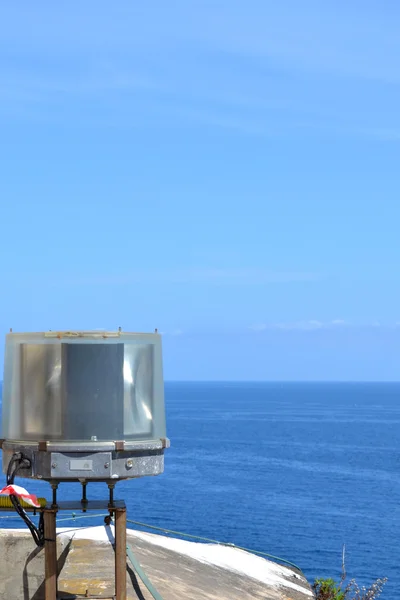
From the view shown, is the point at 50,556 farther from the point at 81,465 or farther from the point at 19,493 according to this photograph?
the point at 81,465

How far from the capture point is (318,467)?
3851 inches

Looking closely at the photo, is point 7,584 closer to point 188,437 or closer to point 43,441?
point 43,441

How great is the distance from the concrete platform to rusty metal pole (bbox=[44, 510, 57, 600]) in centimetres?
124

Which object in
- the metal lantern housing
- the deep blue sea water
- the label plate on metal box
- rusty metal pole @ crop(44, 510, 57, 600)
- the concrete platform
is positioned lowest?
the deep blue sea water

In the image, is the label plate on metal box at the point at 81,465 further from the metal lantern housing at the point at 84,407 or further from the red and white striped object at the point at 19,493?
the red and white striped object at the point at 19,493

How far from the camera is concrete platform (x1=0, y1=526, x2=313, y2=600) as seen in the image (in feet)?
32.2

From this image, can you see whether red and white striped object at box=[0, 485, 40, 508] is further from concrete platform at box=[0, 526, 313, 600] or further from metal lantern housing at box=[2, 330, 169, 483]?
concrete platform at box=[0, 526, 313, 600]

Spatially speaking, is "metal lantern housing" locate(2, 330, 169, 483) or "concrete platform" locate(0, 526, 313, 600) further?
"concrete platform" locate(0, 526, 313, 600)

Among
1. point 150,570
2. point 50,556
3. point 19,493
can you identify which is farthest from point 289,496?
point 19,493

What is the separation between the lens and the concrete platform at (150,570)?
9828mm

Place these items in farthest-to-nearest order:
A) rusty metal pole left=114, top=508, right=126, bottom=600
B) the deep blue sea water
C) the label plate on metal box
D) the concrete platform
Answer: the deep blue sea water → the concrete platform → rusty metal pole left=114, top=508, right=126, bottom=600 → the label plate on metal box

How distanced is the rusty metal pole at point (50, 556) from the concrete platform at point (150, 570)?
4.05 feet

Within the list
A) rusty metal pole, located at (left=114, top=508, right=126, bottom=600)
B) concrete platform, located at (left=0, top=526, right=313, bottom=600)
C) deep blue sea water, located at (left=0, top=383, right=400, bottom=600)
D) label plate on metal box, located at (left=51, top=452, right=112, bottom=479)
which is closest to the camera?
label plate on metal box, located at (left=51, top=452, right=112, bottom=479)

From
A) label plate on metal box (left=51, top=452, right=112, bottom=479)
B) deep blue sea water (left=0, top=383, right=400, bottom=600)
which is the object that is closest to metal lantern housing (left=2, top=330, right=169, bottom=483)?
label plate on metal box (left=51, top=452, right=112, bottom=479)
